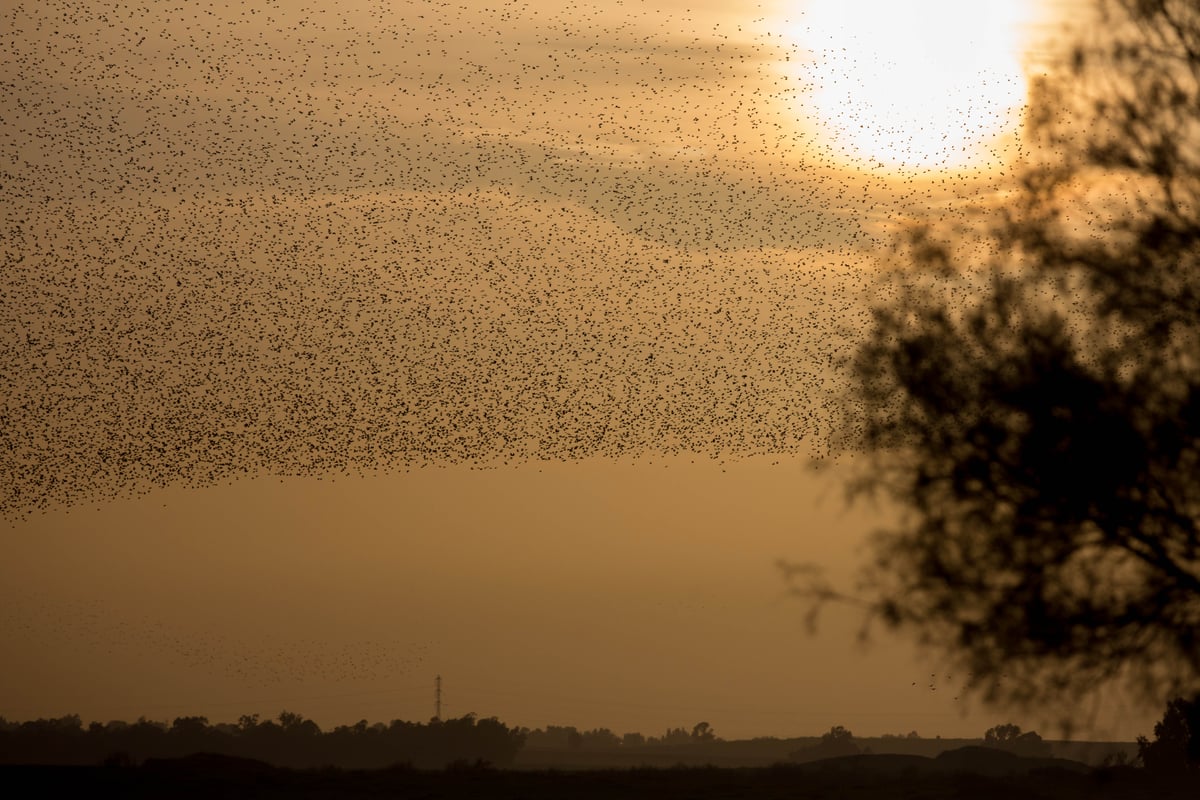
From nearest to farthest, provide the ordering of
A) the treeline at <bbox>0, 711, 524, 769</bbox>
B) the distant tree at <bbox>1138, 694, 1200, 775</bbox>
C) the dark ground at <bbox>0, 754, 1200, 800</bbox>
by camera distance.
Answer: the dark ground at <bbox>0, 754, 1200, 800</bbox> → the distant tree at <bbox>1138, 694, 1200, 775</bbox> → the treeline at <bbox>0, 711, 524, 769</bbox>

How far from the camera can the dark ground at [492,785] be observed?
2955 cm

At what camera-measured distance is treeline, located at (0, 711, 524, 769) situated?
339 feet

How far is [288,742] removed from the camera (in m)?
121

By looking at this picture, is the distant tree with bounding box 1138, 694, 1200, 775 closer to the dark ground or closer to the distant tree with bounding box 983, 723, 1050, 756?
the dark ground

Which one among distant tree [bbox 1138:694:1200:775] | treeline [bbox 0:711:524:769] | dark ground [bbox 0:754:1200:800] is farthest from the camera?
Result: treeline [bbox 0:711:524:769]

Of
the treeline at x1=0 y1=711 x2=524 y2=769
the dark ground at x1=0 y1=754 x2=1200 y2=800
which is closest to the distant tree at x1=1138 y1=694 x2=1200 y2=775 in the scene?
the dark ground at x1=0 y1=754 x2=1200 y2=800

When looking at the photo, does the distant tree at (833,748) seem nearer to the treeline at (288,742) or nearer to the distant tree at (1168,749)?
the treeline at (288,742)

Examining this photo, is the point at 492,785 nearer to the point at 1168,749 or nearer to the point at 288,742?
the point at 1168,749

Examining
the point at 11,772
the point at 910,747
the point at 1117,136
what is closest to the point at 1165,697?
the point at 1117,136

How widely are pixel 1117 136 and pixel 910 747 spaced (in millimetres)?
164293

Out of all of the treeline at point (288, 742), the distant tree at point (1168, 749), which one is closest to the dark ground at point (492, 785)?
the distant tree at point (1168, 749)

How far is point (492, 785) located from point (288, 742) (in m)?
93.9

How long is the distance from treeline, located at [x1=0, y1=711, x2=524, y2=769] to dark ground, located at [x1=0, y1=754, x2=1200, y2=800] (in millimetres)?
63214

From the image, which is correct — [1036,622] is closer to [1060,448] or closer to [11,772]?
[1060,448]
